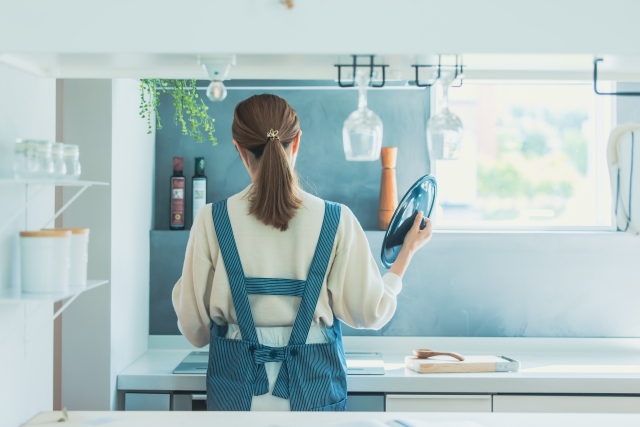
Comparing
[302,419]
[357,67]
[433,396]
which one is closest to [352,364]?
[433,396]

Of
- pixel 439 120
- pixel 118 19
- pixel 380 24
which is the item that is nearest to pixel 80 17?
pixel 118 19

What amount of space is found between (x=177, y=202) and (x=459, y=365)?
1.28 meters

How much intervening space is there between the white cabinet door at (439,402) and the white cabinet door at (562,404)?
6 cm

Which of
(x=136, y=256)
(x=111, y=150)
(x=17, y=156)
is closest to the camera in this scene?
(x=17, y=156)

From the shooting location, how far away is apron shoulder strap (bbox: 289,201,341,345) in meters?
1.59

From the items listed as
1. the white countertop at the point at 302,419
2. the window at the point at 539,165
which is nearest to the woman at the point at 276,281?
the white countertop at the point at 302,419

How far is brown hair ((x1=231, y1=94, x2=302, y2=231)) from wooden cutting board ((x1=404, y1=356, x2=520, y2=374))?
0.89 metres

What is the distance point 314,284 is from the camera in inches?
63.0

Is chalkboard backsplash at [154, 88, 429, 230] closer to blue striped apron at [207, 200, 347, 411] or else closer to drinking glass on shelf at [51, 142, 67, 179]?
blue striped apron at [207, 200, 347, 411]

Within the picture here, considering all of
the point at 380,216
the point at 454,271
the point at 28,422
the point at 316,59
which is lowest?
the point at 28,422

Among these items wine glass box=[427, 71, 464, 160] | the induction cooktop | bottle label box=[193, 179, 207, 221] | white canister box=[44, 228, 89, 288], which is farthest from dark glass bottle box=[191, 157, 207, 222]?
wine glass box=[427, 71, 464, 160]

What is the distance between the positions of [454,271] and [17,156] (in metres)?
1.86

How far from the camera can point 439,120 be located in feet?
3.63

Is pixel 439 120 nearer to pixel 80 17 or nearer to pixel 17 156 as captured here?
pixel 80 17
